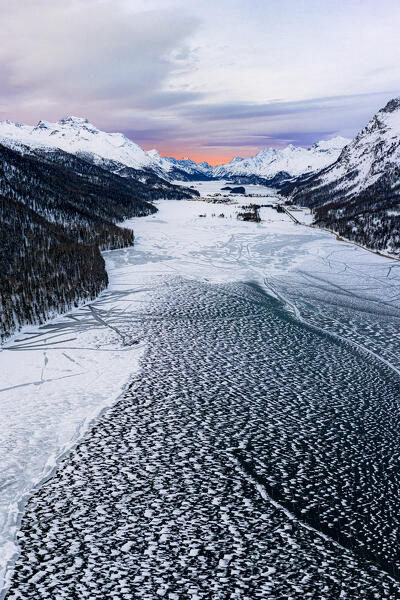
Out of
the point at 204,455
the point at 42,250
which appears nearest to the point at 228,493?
the point at 204,455

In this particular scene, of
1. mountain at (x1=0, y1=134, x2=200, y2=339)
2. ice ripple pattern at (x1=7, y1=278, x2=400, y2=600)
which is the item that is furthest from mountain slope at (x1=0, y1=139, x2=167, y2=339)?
ice ripple pattern at (x1=7, y1=278, x2=400, y2=600)

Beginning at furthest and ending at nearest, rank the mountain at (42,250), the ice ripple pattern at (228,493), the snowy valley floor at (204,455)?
the mountain at (42,250) < the snowy valley floor at (204,455) < the ice ripple pattern at (228,493)

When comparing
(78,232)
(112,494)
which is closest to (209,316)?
(112,494)

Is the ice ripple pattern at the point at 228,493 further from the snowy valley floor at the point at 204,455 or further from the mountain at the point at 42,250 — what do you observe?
the mountain at the point at 42,250

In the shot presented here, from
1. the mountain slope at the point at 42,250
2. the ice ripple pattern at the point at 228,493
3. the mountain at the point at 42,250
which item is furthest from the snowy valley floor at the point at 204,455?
the mountain at the point at 42,250

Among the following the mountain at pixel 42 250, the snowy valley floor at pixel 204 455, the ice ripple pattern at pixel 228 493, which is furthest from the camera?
the mountain at pixel 42 250

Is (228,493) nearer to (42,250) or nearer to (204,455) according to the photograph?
(204,455)
